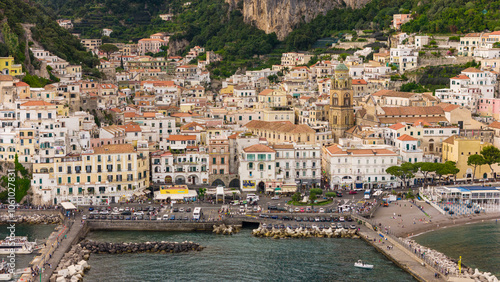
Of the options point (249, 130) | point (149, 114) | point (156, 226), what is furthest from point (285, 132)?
point (156, 226)

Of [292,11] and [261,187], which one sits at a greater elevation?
[292,11]

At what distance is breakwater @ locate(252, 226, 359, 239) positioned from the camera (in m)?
54.1

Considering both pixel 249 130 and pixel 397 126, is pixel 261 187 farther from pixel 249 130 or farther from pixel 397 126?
pixel 397 126

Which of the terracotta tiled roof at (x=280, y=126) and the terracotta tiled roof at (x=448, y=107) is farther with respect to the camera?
the terracotta tiled roof at (x=448, y=107)

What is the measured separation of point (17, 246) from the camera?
5038 cm

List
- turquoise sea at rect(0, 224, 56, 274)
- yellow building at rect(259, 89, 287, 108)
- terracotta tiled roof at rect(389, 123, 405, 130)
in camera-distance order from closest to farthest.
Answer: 1. turquoise sea at rect(0, 224, 56, 274)
2. terracotta tiled roof at rect(389, 123, 405, 130)
3. yellow building at rect(259, 89, 287, 108)

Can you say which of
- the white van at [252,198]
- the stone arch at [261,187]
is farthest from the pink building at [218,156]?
the white van at [252,198]

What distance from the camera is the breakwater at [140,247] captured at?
5122 centimetres

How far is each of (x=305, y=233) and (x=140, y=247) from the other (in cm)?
1084

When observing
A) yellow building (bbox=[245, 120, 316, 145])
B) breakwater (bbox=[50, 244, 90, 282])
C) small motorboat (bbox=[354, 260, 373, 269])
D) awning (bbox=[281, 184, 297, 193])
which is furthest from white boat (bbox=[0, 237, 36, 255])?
→ yellow building (bbox=[245, 120, 316, 145])

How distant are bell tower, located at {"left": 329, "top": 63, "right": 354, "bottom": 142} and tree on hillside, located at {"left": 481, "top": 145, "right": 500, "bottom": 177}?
14.5m

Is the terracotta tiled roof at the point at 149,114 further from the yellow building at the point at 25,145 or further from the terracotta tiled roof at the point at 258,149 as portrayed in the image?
the yellow building at the point at 25,145

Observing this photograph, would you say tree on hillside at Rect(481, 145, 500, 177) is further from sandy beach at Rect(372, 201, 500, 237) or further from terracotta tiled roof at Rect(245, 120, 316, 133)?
terracotta tiled roof at Rect(245, 120, 316, 133)

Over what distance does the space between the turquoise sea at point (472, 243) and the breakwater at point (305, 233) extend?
4.57m
